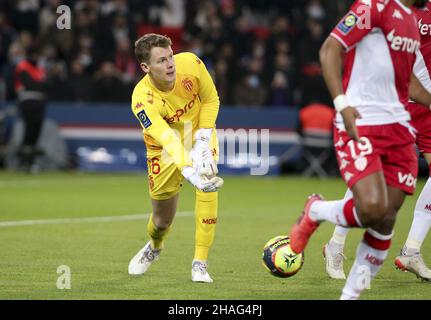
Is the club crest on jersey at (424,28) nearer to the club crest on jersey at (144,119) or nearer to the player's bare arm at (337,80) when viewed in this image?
the player's bare arm at (337,80)

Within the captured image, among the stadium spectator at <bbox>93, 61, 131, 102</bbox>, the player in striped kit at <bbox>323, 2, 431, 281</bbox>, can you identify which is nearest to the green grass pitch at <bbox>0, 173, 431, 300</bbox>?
the player in striped kit at <bbox>323, 2, 431, 281</bbox>

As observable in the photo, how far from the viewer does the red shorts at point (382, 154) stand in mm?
6531

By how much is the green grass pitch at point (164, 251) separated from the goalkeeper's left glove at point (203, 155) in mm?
913

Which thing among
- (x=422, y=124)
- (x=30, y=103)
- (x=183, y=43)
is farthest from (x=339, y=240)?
(x=183, y=43)

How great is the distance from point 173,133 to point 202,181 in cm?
59

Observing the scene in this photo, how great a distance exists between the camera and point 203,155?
786 cm

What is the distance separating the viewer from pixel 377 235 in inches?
265

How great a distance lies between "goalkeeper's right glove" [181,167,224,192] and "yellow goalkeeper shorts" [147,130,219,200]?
0.63 m

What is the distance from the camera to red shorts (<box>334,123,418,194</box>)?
653 centimetres

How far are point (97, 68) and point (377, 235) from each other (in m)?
16.7

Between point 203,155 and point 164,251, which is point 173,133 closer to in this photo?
point 203,155
